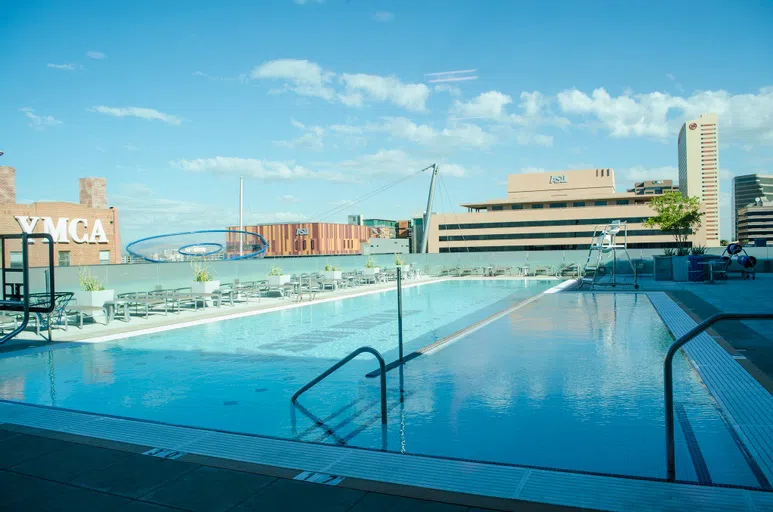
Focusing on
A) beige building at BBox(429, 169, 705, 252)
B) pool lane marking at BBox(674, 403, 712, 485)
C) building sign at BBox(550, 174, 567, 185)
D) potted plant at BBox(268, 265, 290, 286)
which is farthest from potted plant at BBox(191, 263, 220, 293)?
building sign at BBox(550, 174, 567, 185)

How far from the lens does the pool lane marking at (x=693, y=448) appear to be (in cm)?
359

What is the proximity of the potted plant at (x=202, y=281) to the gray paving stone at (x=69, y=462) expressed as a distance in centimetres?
1155

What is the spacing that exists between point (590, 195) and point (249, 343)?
10436 centimetres

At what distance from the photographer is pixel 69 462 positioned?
3.76 meters

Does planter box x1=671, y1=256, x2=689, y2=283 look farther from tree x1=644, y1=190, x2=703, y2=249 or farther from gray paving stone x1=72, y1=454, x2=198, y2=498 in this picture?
gray paving stone x1=72, y1=454, x2=198, y2=498

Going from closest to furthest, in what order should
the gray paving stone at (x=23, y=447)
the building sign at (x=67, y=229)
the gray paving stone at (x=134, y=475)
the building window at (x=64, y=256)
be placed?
the gray paving stone at (x=134, y=475), the gray paving stone at (x=23, y=447), the building sign at (x=67, y=229), the building window at (x=64, y=256)

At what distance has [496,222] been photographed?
341ft

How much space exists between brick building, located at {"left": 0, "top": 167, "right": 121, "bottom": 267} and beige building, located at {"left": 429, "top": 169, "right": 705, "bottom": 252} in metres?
65.0

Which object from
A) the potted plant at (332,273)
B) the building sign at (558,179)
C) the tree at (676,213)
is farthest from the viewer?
the building sign at (558,179)

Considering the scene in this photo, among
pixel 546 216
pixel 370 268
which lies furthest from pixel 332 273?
pixel 546 216

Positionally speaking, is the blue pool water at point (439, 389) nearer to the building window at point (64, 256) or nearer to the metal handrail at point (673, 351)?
the metal handrail at point (673, 351)

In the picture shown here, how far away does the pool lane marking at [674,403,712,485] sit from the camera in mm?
3594

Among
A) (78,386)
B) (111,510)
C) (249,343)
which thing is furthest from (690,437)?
(249,343)

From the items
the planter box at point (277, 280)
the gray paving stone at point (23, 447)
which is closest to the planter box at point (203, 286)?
the planter box at point (277, 280)
